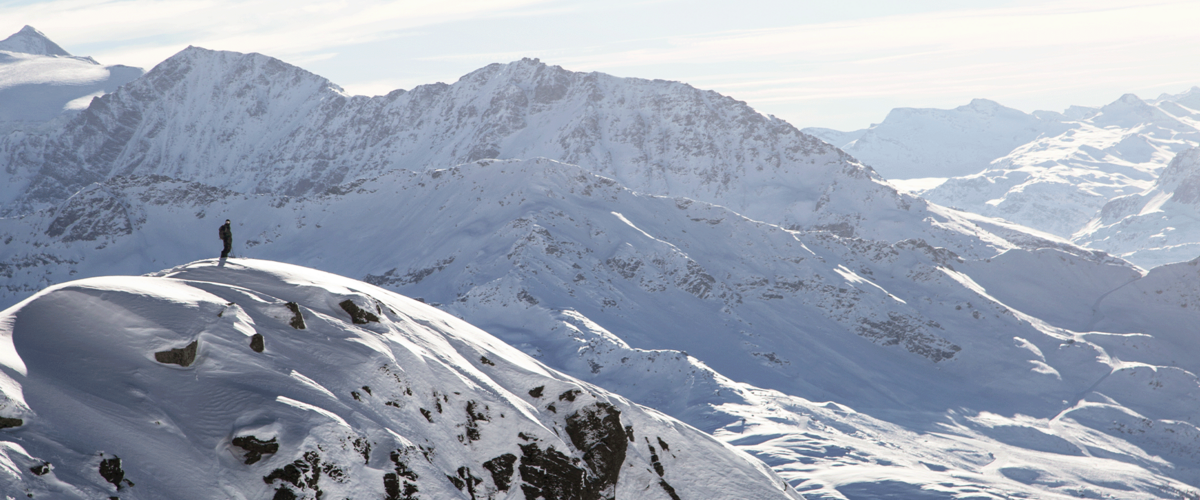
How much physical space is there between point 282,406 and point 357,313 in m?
8.04

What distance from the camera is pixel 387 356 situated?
33125mm

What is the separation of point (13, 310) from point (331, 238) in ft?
528

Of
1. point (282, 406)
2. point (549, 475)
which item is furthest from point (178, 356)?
point (549, 475)

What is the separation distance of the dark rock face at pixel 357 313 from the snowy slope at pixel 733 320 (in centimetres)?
7255

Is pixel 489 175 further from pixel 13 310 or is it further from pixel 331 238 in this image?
pixel 13 310

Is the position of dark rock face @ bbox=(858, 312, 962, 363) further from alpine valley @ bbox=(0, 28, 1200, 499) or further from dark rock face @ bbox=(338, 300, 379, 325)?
dark rock face @ bbox=(338, 300, 379, 325)

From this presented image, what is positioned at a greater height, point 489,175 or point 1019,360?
point 489,175

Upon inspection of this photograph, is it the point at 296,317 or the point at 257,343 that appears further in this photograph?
the point at 296,317

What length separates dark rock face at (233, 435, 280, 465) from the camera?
26.5 m

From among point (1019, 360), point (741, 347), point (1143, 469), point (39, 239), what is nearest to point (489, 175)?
point (741, 347)

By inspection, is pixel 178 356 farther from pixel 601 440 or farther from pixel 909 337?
pixel 909 337

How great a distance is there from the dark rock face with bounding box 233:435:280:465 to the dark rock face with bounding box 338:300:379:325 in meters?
8.99

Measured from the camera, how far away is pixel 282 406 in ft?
91.5

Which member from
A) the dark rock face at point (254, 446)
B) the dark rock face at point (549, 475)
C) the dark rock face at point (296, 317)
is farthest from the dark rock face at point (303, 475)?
the dark rock face at point (549, 475)
